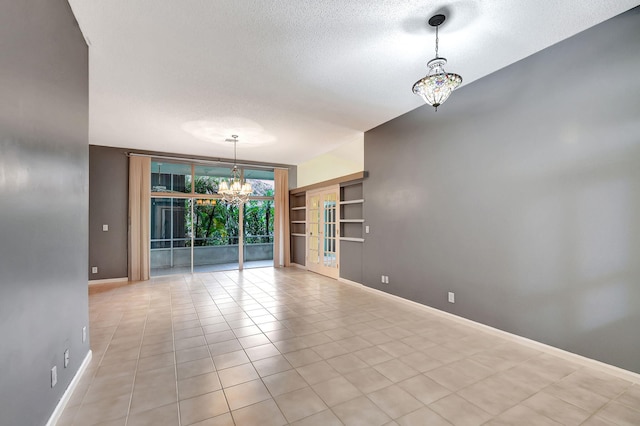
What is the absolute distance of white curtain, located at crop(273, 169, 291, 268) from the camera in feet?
26.7

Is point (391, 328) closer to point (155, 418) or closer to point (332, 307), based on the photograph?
point (332, 307)

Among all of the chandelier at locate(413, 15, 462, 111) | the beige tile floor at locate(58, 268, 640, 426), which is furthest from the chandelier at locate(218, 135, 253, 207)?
the chandelier at locate(413, 15, 462, 111)

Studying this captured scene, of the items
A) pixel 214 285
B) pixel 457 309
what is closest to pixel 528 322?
pixel 457 309

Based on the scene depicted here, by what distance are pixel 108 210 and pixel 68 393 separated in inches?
204

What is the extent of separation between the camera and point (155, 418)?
1.90m

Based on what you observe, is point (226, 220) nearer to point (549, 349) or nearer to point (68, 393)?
point (68, 393)

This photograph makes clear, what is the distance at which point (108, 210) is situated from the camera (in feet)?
20.4

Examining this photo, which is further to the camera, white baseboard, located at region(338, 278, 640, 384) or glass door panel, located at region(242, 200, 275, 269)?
glass door panel, located at region(242, 200, 275, 269)

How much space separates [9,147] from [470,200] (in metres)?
4.12

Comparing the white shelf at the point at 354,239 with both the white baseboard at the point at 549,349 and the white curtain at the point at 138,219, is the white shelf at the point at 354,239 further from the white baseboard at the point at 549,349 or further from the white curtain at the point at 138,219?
the white curtain at the point at 138,219

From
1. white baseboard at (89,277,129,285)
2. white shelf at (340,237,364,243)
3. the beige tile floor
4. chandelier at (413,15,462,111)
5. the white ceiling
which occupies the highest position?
the white ceiling

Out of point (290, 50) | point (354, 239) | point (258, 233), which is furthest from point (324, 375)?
point (258, 233)

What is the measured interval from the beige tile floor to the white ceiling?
305cm

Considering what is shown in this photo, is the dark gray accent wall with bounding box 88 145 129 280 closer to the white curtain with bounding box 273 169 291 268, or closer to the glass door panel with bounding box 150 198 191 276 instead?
the glass door panel with bounding box 150 198 191 276
